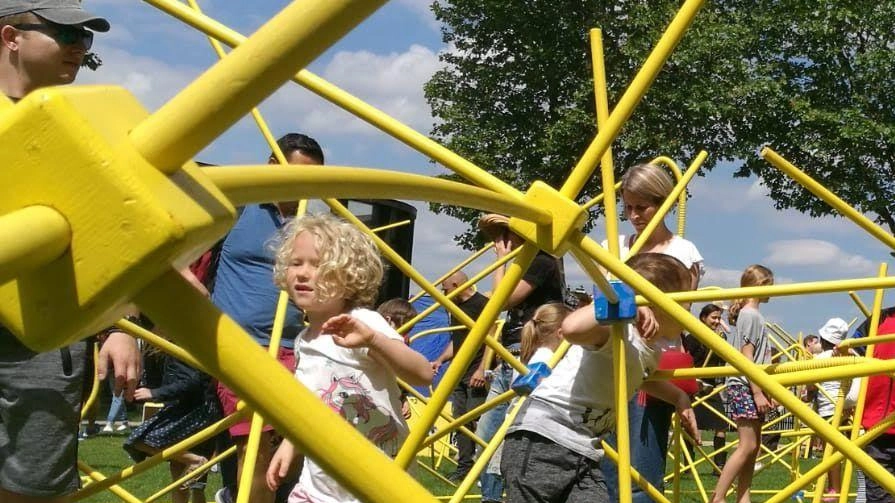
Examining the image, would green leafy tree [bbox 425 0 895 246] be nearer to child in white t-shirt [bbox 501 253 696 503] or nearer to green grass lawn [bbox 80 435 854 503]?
green grass lawn [bbox 80 435 854 503]

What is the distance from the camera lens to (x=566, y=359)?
3562 millimetres

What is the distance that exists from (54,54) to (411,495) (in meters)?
1.96

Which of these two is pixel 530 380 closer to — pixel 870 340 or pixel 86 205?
pixel 870 340

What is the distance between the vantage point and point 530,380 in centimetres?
287

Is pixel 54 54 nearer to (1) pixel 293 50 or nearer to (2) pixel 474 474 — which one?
A: (2) pixel 474 474

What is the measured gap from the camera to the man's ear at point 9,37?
99.8 inches

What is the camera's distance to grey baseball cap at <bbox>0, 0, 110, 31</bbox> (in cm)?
254

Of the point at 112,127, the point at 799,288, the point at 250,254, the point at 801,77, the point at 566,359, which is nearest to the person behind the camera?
the point at 112,127

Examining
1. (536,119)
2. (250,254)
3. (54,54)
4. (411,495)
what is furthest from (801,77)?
(411,495)

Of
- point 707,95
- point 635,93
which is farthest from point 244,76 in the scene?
point 707,95

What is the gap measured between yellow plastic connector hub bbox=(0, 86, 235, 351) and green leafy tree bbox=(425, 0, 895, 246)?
66.0ft

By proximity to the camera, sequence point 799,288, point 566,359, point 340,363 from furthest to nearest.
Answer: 1. point 566,359
2. point 340,363
3. point 799,288

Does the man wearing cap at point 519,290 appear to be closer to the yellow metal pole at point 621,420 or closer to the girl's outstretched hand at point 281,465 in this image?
the girl's outstretched hand at point 281,465

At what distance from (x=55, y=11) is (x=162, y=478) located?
19.9ft
